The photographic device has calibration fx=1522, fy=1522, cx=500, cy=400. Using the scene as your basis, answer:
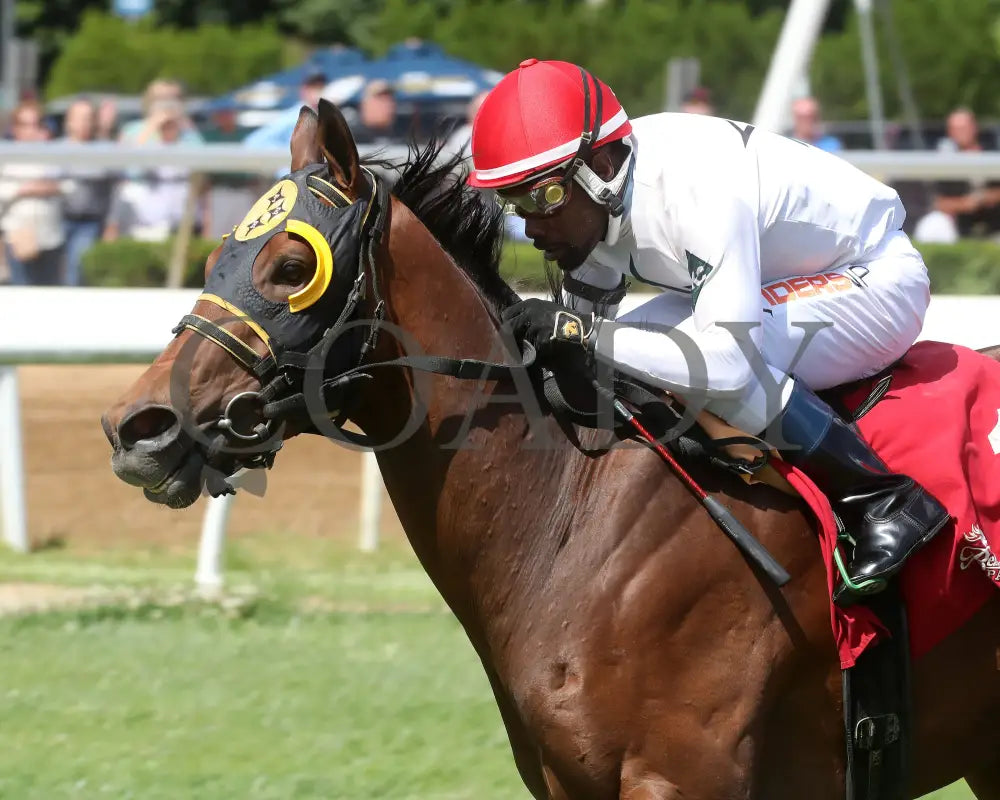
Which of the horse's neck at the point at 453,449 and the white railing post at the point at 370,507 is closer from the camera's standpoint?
the horse's neck at the point at 453,449

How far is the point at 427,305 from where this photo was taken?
334 cm

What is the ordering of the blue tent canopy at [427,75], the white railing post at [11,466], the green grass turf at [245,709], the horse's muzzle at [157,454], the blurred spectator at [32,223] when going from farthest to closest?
the blue tent canopy at [427,75]
the blurred spectator at [32,223]
the white railing post at [11,466]
the green grass turf at [245,709]
the horse's muzzle at [157,454]

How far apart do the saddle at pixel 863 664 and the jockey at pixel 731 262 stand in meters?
0.06

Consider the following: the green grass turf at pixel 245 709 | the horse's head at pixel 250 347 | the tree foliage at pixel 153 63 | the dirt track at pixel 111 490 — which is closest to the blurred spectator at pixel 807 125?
the dirt track at pixel 111 490

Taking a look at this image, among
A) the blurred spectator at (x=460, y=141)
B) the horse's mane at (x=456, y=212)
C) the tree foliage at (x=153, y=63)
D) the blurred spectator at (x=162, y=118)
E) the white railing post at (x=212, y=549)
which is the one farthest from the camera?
the tree foliage at (x=153, y=63)

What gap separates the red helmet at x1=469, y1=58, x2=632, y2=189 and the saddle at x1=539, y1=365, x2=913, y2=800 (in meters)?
0.54

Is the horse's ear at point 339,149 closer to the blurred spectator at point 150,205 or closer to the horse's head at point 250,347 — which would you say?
the horse's head at point 250,347

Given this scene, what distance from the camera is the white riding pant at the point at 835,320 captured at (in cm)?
336

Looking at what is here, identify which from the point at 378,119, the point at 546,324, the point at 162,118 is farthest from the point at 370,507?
the point at 546,324

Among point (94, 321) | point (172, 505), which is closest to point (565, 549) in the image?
point (172, 505)

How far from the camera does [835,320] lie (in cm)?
340

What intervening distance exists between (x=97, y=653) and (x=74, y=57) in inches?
968

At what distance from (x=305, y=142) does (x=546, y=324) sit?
2.19 feet

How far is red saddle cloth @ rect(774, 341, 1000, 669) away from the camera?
3.27m
